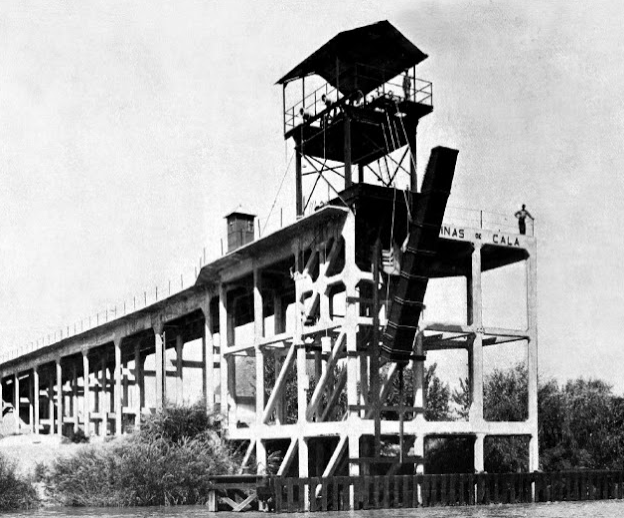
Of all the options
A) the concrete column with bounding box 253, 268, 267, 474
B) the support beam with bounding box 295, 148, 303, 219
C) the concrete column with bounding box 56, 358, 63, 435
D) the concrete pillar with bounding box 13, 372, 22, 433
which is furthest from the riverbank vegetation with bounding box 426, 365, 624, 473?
the concrete pillar with bounding box 13, 372, 22, 433

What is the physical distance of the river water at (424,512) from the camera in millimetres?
31844

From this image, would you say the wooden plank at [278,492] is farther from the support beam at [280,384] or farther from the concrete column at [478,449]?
the concrete column at [478,449]

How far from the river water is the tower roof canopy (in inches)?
701

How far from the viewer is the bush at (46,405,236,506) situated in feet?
131

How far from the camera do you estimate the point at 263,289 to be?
51.3 meters

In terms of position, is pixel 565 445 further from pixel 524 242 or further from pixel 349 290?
pixel 349 290

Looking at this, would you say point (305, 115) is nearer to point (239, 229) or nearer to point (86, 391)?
point (239, 229)

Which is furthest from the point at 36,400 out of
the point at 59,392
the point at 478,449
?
the point at 478,449

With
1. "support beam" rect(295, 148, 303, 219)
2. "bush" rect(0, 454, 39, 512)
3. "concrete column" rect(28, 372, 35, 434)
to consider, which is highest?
"support beam" rect(295, 148, 303, 219)

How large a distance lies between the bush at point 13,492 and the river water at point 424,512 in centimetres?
98

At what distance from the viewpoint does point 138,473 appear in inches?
1576

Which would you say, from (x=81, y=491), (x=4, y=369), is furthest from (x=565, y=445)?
(x=4, y=369)

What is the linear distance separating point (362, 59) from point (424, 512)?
19.4 metres

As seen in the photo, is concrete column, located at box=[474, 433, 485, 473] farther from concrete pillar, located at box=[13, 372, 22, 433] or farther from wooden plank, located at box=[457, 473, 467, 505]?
concrete pillar, located at box=[13, 372, 22, 433]
